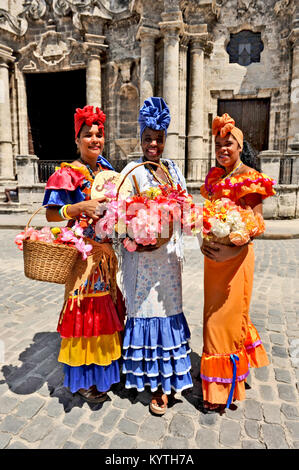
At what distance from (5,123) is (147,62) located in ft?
26.6

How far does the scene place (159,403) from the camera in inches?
92.8

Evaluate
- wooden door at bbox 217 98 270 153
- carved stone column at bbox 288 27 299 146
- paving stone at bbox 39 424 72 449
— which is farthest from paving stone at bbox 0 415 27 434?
wooden door at bbox 217 98 270 153

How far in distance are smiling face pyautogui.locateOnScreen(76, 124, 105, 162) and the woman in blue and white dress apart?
0.30 metres

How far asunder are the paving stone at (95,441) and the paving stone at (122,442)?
0.06 m

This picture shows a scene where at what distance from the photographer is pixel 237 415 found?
91.7 inches

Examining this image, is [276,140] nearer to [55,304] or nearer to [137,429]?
[55,304]

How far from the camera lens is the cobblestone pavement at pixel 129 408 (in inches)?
81.9

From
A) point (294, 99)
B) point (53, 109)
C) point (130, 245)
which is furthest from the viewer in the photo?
point (53, 109)

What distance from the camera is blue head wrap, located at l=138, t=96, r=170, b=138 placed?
7.34ft

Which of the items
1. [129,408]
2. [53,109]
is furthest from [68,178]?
[53,109]

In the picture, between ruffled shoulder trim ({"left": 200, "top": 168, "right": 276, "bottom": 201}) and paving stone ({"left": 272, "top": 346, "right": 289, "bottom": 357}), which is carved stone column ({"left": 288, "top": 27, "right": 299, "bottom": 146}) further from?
ruffled shoulder trim ({"left": 200, "top": 168, "right": 276, "bottom": 201})

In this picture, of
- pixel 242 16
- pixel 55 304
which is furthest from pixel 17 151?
pixel 55 304

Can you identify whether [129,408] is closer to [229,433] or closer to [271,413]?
[229,433]

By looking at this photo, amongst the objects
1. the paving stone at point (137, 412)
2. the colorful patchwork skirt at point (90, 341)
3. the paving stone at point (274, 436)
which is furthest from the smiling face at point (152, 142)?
the paving stone at point (274, 436)
